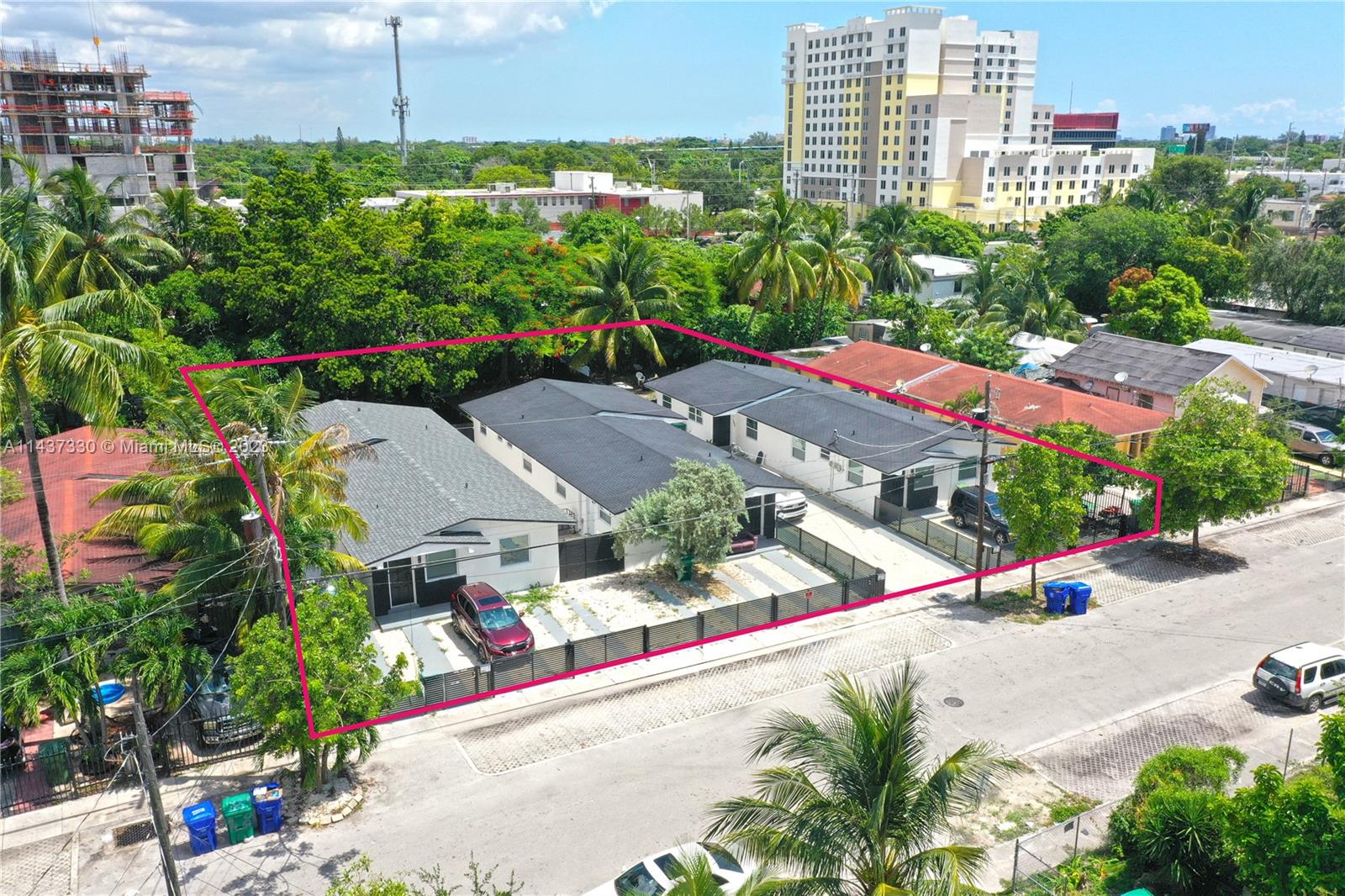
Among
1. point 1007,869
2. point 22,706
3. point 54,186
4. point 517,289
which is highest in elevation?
point 54,186

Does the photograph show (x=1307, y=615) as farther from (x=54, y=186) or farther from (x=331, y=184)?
(x=54, y=186)

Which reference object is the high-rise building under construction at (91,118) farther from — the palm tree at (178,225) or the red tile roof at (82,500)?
the red tile roof at (82,500)

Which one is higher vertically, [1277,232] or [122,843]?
[1277,232]

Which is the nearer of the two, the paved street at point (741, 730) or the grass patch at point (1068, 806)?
the paved street at point (741, 730)

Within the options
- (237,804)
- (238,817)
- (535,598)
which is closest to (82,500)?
(535,598)

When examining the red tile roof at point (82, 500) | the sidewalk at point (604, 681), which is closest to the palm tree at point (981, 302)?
the sidewalk at point (604, 681)

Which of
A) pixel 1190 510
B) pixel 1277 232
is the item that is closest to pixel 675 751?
pixel 1190 510

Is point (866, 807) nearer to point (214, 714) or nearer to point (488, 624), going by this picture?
point (488, 624)
